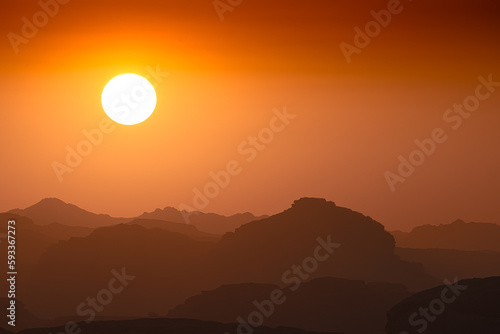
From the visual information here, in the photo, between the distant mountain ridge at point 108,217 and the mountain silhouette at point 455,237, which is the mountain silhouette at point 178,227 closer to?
the distant mountain ridge at point 108,217


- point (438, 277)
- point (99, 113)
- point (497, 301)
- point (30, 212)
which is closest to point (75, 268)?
point (30, 212)

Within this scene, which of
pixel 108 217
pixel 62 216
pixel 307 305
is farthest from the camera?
pixel 62 216

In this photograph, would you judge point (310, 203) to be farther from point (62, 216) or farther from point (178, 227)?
point (62, 216)

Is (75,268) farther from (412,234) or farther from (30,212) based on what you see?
(412,234)

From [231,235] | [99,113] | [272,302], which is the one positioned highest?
[99,113]

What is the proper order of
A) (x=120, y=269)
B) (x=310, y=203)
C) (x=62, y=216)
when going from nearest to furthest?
1. (x=120, y=269)
2. (x=62, y=216)
3. (x=310, y=203)

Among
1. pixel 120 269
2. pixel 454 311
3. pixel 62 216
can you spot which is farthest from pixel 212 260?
pixel 454 311

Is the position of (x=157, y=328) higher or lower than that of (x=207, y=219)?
lower

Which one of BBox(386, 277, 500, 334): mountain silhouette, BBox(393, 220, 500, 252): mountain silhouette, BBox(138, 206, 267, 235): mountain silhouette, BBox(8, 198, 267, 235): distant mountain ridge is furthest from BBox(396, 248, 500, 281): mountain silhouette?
BBox(8, 198, 267, 235): distant mountain ridge
